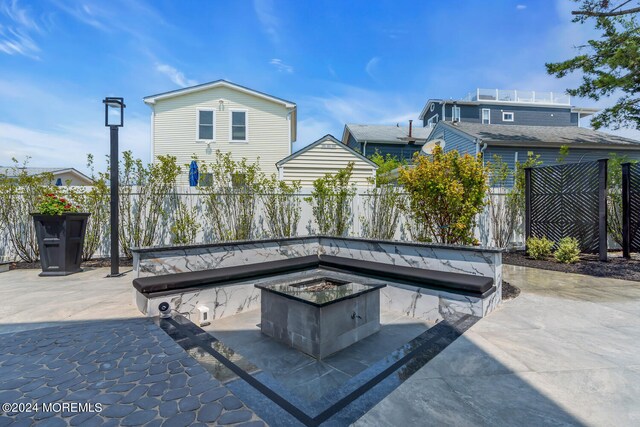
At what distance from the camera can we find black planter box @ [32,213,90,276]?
532 centimetres

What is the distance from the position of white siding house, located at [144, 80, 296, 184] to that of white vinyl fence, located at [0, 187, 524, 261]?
4.57 meters

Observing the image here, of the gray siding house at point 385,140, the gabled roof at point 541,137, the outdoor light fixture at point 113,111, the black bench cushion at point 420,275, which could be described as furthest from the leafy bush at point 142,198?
the gray siding house at point 385,140

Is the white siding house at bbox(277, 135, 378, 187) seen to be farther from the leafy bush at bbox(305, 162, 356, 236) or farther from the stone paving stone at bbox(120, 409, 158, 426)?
the stone paving stone at bbox(120, 409, 158, 426)

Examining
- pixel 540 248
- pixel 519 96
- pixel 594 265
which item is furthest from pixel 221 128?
pixel 519 96

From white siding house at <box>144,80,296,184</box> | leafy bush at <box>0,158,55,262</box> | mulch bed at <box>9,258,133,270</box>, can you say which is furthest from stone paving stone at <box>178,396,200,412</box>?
white siding house at <box>144,80,296,184</box>

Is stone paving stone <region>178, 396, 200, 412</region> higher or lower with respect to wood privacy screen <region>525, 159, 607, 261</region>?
lower

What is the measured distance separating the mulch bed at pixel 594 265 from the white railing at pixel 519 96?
19.2 meters

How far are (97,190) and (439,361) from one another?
759 centimetres

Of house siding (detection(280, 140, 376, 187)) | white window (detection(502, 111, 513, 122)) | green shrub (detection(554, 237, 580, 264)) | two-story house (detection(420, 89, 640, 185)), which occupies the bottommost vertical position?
green shrub (detection(554, 237, 580, 264))

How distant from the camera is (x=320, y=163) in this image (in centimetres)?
918

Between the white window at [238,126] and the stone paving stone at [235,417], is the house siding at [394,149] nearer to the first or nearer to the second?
the white window at [238,126]

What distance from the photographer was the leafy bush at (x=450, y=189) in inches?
211

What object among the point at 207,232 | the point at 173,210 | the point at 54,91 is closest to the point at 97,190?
the point at 173,210

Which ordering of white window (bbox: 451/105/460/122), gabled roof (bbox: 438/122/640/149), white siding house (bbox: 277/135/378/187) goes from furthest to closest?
white window (bbox: 451/105/460/122)
gabled roof (bbox: 438/122/640/149)
white siding house (bbox: 277/135/378/187)
